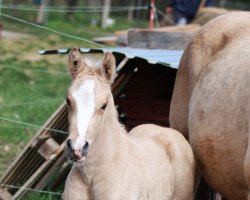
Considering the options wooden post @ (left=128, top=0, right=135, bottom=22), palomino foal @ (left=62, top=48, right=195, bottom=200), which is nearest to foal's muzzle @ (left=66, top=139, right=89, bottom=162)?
palomino foal @ (left=62, top=48, right=195, bottom=200)

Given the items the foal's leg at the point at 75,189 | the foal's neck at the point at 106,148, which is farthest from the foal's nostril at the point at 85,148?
the foal's leg at the point at 75,189

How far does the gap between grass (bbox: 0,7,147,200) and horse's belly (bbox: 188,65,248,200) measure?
213 cm

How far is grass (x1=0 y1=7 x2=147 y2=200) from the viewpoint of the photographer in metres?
11.1

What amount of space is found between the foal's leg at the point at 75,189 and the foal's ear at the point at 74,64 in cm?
66

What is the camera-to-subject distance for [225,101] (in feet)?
22.2

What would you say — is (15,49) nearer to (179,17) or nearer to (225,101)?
(179,17)

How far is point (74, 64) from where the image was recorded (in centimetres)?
617

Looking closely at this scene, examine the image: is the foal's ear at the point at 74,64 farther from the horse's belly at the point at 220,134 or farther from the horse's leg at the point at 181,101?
the horse's leg at the point at 181,101

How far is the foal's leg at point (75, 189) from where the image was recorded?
616 centimetres

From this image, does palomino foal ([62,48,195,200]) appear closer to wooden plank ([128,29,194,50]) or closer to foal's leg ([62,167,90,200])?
foal's leg ([62,167,90,200])

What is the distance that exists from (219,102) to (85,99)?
137cm

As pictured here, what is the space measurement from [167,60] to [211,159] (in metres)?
1.67

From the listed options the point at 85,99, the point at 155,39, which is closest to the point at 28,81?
the point at 155,39

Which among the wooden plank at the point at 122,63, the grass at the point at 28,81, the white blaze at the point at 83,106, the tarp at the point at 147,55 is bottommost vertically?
the grass at the point at 28,81
